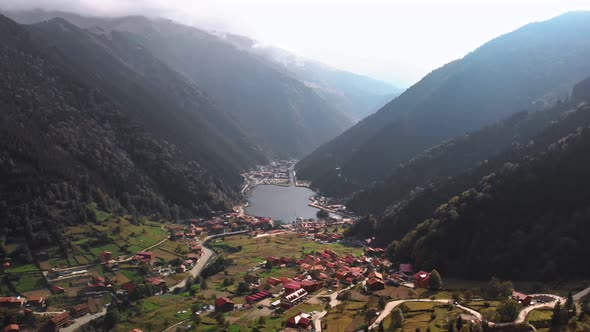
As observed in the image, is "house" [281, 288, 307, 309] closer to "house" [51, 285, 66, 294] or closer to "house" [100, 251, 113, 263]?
"house" [51, 285, 66, 294]

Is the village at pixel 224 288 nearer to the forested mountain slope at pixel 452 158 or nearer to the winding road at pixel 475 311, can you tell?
the winding road at pixel 475 311

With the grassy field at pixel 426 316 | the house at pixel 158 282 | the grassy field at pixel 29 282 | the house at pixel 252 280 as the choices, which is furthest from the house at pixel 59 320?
the grassy field at pixel 426 316

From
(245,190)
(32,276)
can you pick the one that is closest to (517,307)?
(32,276)

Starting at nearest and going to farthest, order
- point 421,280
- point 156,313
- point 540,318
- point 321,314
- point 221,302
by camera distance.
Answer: point 540,318
point 321,314
point 221,302
point 421,280
point 156,313

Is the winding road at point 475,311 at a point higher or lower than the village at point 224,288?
higher

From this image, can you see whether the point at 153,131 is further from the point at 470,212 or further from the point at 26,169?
the point at 470,212

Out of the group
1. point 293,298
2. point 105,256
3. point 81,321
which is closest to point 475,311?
point 293,298

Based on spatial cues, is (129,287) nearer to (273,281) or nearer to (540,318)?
(273,281)
